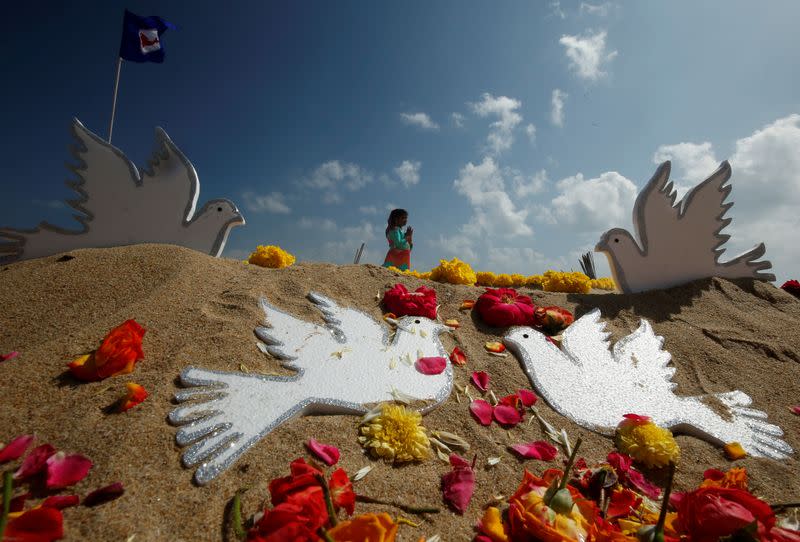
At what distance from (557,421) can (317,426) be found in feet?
4.78

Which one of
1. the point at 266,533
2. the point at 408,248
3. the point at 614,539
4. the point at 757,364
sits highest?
the point at 408,248

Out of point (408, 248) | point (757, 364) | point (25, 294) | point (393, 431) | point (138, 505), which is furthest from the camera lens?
point (408, 248)

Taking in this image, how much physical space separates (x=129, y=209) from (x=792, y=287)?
859cm

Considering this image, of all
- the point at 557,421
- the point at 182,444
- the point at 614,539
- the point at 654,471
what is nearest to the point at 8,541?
the point at 182,444

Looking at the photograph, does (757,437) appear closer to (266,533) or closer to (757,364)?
(757,364)

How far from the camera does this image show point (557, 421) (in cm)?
231

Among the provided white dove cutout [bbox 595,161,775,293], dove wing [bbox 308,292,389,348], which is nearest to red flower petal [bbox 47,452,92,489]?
dove wing [bbox 308,292,389,348]

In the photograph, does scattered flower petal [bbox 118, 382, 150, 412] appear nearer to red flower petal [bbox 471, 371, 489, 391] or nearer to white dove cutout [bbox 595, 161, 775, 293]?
red flower petal [bbox 471, 371, 489, 391]

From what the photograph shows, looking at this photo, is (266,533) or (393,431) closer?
(266,533)

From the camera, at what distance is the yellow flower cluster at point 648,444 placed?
2010 millimetres

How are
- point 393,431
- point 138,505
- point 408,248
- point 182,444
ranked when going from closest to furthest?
1. point 138,505
2. point 182,444
3. point 393,431
4. point 408,248

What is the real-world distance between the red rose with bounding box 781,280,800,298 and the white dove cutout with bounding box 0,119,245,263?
24.0ft

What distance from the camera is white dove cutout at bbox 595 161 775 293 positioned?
14.8 ft

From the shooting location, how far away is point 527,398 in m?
2.40
